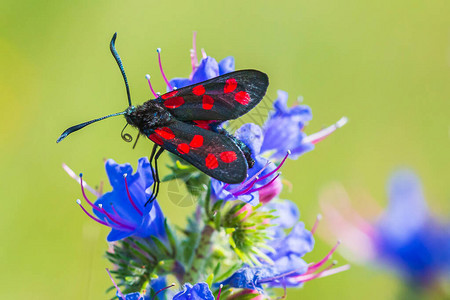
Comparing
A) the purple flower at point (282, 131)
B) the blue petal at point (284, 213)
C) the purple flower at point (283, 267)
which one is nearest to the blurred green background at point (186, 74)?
the blue petal at point (284, 213)

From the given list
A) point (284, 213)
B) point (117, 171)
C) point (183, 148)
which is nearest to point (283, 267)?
point (284, 213)

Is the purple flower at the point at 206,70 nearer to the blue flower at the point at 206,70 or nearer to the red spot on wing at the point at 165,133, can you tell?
the blue flower at the point at 206,70

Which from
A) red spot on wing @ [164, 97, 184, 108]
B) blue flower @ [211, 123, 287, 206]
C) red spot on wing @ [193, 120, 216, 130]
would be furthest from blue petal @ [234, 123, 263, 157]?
red spot on wing @ [164, 97, 184, 108]

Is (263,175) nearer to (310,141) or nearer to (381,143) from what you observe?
(310,141)

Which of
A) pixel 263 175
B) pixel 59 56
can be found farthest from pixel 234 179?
pixel 59 56

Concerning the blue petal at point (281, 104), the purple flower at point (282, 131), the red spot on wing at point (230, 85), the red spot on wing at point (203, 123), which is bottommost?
the purple flower at point (282, 131)

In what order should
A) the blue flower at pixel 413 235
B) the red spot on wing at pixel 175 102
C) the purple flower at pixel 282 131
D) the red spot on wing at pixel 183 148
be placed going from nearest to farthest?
the red spot on wing at pixel 183 148
the red spot on wing at pixel 175 102
the purple flower at pixel 282 131
the blue flower at pixel 413 235
